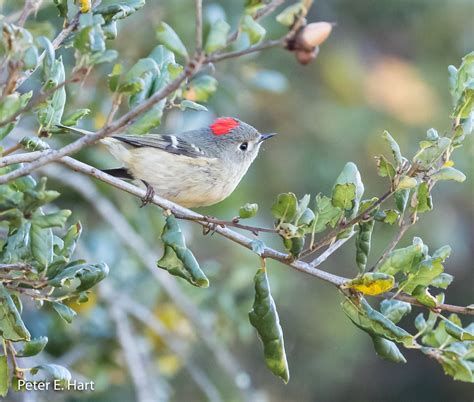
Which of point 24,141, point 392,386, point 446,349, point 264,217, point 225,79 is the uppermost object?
point 24,141

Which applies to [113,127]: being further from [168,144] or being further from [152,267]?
[152,267]

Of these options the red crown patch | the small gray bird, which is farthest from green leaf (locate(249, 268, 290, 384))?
the red crown patch

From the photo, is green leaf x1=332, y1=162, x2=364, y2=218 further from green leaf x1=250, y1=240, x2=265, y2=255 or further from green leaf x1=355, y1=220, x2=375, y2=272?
green leaf x1=250, y1=240, x2=265, y2=255

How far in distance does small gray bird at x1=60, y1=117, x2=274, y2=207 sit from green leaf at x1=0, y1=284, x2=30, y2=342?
3.90 feet

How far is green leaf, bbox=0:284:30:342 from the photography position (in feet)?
7.78

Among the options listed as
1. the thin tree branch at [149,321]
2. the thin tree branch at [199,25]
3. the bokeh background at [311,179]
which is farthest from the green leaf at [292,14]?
the bokeh background at [311,179]

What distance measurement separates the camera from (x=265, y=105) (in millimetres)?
7039

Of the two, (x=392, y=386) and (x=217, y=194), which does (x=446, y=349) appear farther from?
(x=392, y=386)

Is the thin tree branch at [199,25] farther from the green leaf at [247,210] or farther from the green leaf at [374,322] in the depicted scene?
the green leaf at [374,322]

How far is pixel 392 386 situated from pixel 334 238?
5.40 metres

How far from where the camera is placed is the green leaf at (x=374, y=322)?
2479 mm

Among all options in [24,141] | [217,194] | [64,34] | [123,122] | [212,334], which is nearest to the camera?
[123,122]

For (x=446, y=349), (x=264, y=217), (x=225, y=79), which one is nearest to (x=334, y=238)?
(x=446, y=349)

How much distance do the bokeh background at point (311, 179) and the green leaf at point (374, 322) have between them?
Result: 2273 mm
